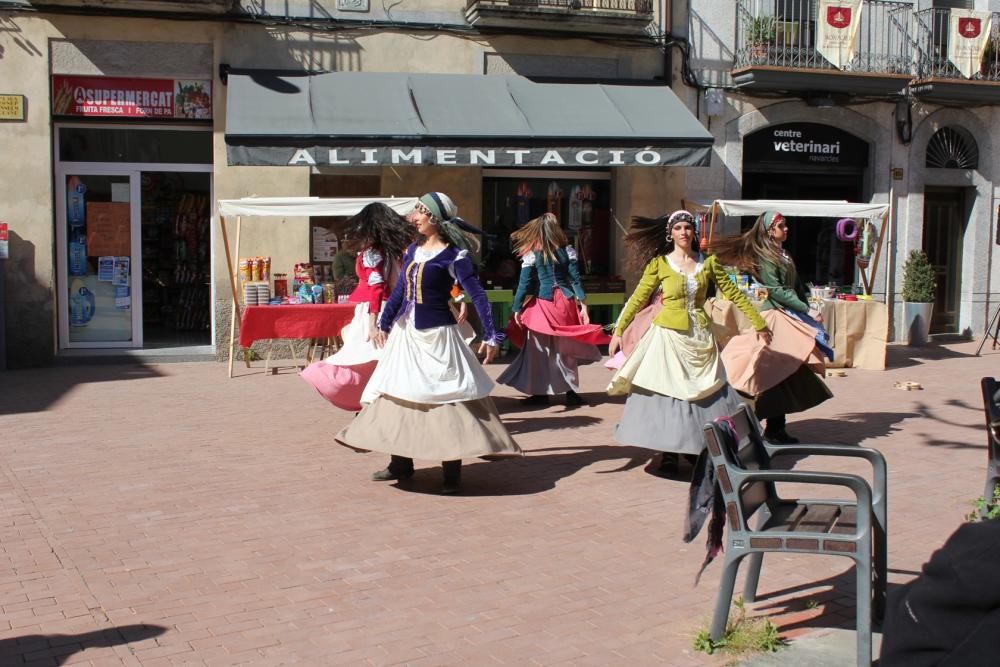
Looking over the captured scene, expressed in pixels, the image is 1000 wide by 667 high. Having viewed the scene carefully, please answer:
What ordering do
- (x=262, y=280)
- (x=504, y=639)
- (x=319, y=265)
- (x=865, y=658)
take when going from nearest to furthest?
(x=865, y=658) → (x=504, y=639) → (x=262, y=280) → (x=319, y=265)

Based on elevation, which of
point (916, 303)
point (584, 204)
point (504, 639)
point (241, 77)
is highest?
point (241, 77)

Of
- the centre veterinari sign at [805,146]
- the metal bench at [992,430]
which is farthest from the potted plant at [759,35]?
the metal bench at [992,430]

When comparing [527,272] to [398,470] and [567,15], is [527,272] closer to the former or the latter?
[398,470]

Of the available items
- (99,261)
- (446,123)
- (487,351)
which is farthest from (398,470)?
(99,261)

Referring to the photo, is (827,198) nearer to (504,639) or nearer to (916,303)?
(916,303)

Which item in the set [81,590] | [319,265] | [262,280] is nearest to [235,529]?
[81,590]

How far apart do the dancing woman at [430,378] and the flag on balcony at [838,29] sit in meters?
10.7

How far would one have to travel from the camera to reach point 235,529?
6.42 m

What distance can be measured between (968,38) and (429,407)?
13660mm

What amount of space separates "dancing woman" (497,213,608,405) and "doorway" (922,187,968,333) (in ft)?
31.4

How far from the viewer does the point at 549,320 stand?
1077 centimetres

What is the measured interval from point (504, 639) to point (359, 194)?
11074 mm

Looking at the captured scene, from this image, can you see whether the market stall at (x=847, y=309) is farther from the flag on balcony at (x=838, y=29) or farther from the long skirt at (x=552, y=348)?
the long skirt at (x=552, y=348)

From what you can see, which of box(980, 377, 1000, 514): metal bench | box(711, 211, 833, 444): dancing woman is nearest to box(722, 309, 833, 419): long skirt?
box(711, 211, 833, 444): dancing woman
